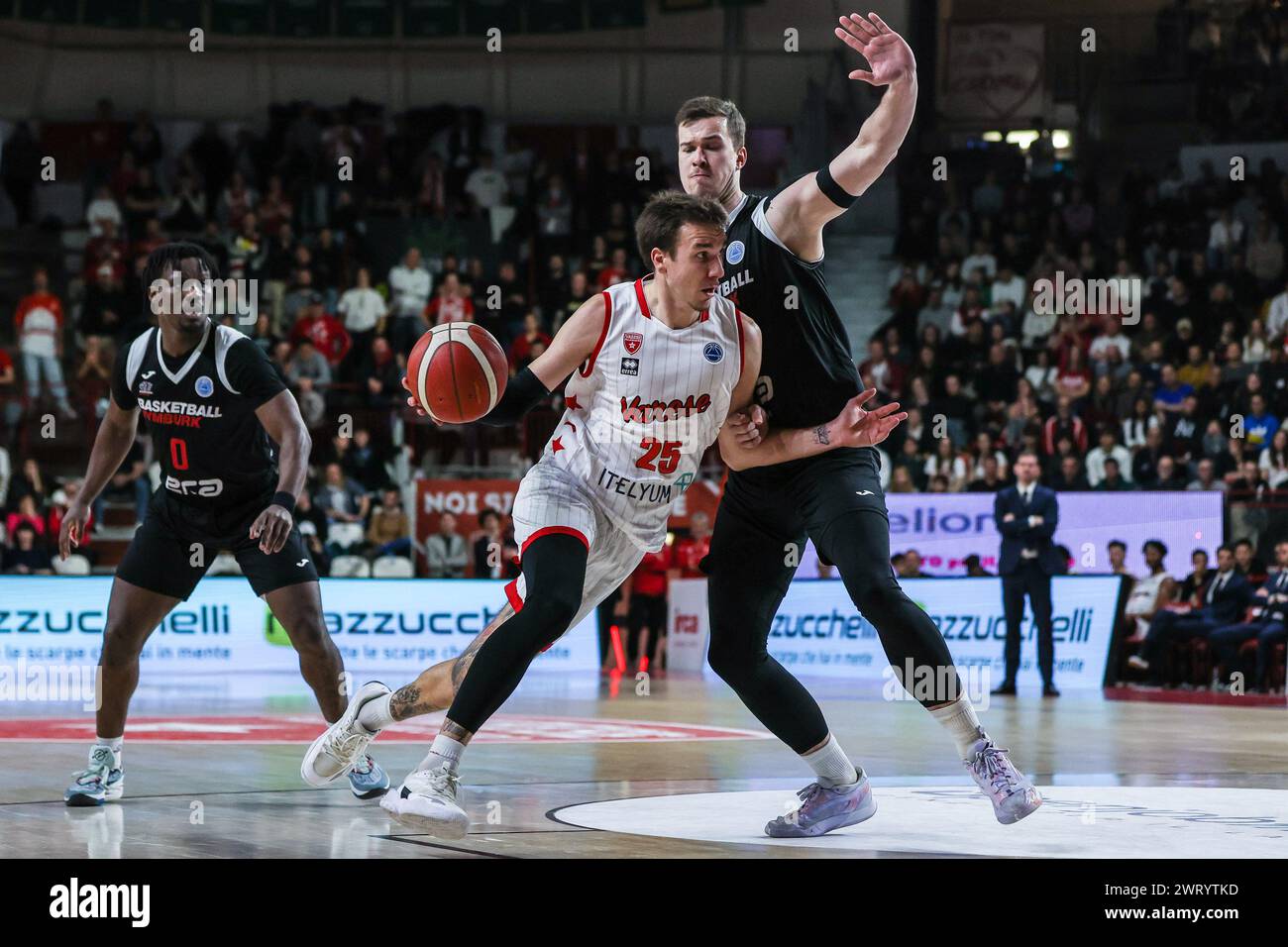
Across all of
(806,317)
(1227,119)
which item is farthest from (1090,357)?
(806,317)

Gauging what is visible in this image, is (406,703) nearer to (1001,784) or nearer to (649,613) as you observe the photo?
(1001,784)

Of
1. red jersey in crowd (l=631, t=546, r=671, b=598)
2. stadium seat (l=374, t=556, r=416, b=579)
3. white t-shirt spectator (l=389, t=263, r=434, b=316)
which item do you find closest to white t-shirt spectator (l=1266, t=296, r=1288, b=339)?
red jersey in crowd (l=631, t=546, r=671, b=598)

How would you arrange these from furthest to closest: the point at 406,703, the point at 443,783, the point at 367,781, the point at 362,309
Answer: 1. the point at 362,309
2. the point at 367,781
3. the point at 406,703
4. the point at 443,783

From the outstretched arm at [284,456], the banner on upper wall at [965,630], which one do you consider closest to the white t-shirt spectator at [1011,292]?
the banner on upper wall at [965,630]

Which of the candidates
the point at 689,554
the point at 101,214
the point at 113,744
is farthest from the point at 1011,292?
the point at 113,744

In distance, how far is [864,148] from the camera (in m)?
5.73

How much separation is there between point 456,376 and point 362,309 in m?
17.2

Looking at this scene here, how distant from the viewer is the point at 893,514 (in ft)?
62.4

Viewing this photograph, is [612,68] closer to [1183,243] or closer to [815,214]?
[1183,243]

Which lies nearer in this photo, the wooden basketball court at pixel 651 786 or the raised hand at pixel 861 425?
the wooden basketball court at pixel 651 786

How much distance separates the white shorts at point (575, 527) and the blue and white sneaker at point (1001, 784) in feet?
4.42

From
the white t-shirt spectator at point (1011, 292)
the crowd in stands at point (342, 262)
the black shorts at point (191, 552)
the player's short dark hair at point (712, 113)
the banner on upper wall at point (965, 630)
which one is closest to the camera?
the player's short dark hair at point (712, 113)

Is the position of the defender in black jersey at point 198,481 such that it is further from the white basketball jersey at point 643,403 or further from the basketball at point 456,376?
the white basketball jersey at point 643,403

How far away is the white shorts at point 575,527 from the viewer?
18.6ft
